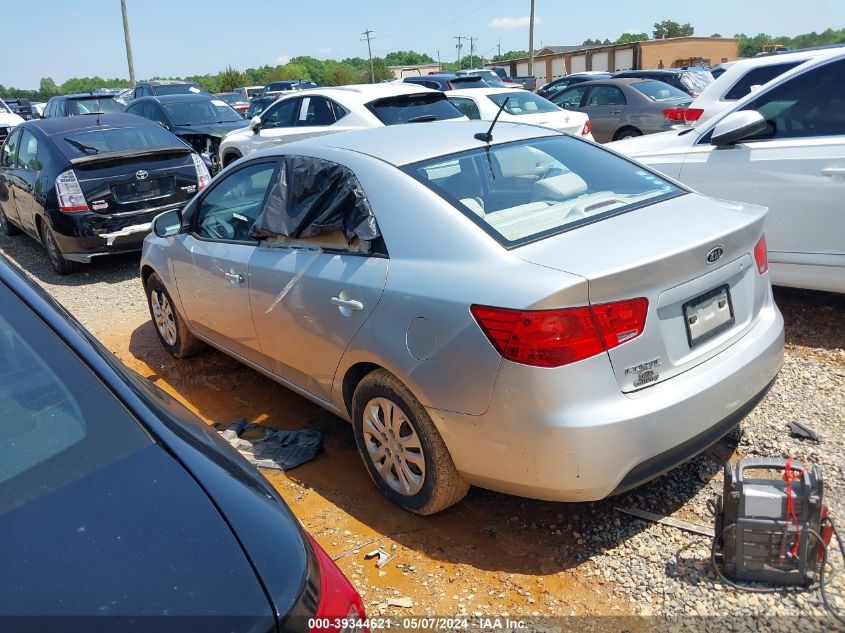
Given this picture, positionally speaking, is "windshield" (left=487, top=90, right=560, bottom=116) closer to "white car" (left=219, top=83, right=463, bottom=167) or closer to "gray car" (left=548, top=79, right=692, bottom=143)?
"white car" (left=219, top=83, right=463, bottom=167)

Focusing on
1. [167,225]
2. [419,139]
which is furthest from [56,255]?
[419,139]

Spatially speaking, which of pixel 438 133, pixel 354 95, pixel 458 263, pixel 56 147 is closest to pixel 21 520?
pixel 458 263

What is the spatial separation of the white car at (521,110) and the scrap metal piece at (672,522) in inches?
321

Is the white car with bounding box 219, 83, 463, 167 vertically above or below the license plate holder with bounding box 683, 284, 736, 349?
above

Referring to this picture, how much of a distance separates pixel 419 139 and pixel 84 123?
633 centimetres

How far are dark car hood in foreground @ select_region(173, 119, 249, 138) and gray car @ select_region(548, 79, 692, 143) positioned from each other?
681 cm

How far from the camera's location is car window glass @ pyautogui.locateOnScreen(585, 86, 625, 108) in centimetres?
1341

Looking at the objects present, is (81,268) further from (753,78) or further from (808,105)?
(753,78)

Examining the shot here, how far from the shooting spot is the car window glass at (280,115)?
402 inches

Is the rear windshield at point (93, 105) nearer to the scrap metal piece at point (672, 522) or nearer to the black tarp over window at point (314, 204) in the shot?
the black tarp over window at point (314, 204)

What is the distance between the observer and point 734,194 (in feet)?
16.3

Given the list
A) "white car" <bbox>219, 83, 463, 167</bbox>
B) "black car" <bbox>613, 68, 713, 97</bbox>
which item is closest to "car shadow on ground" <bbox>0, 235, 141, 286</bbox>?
"white car" <bbox>219, 83, 463, 167</bbox>

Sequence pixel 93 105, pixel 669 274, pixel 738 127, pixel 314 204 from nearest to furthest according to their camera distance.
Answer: pixel 669 274
pixel 314 204
pixel 738 127
pixel 93 105

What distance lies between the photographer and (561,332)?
2445 mm
